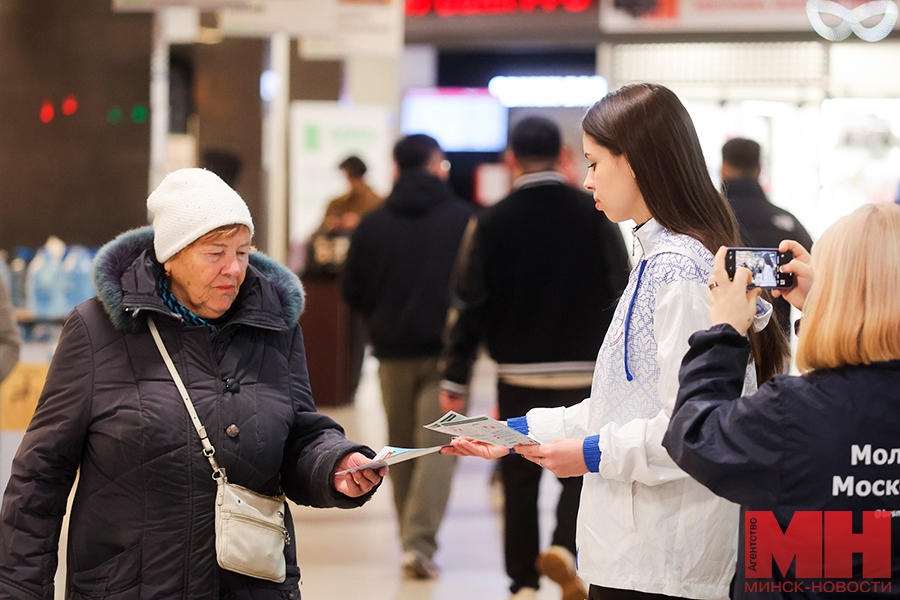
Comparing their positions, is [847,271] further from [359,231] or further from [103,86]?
[103,86]

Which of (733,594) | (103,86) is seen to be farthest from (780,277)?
(103,86)

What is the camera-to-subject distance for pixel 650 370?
2.09 meters

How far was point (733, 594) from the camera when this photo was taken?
207 centimetres

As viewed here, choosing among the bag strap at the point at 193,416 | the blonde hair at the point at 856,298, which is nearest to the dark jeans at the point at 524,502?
the bag strap at the point at 193,416

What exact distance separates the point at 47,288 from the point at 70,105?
118cm

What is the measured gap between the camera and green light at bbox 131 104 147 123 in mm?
6090

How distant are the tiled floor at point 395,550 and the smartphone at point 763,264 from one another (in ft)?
9.87

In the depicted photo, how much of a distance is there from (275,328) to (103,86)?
167 inches

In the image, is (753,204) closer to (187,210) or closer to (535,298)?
(535,298)

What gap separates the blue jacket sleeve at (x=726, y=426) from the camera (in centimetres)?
174

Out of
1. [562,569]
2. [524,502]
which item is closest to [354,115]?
[524,502]

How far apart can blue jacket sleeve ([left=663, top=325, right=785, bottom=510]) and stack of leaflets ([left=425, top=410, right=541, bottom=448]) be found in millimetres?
346

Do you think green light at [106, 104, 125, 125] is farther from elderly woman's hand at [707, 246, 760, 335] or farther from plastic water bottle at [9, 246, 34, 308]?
elderly woman's hand at [707, 246, 760, 335]

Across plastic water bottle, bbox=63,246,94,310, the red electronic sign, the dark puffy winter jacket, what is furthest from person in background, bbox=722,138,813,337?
the red electronic sign
